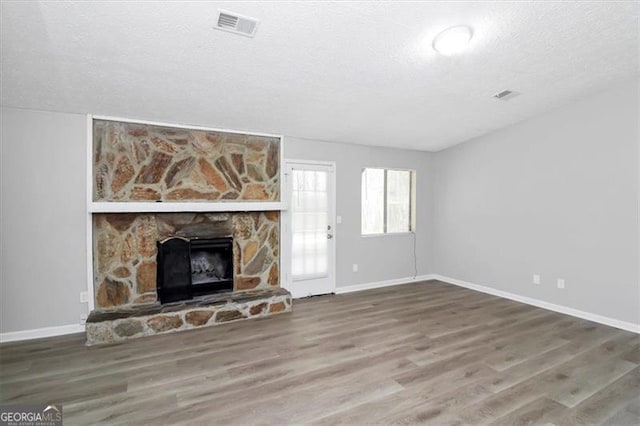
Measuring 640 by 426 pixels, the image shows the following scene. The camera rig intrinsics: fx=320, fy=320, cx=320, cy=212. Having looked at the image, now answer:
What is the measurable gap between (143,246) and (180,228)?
1.53ft

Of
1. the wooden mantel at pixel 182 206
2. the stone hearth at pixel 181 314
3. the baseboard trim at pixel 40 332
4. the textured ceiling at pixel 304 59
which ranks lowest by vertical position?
the baseboard trim at pixel 40 332

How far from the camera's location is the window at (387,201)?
5.60 m

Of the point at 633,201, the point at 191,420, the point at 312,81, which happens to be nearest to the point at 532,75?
the point at 633,201

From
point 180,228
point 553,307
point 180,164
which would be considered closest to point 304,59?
point 180,164

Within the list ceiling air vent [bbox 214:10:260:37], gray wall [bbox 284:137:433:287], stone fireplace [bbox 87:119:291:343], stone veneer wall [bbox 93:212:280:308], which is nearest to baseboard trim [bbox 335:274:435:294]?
gray wall [bbox 284:137:433:287]

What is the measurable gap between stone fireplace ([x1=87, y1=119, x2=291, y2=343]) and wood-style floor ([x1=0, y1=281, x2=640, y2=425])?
12.1 inches

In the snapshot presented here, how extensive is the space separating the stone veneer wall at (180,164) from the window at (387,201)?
1.70 meters

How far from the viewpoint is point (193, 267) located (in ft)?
13.9

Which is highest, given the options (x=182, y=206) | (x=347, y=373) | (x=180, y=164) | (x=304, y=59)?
(x=304, y=59)

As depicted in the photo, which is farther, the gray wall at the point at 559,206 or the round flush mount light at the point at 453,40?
the gray wall at the point at 559,206

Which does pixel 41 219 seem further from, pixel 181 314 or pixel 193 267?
pixel 181 314

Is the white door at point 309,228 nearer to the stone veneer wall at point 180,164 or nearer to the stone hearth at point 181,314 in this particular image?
the stone veneer wall at point 180,164

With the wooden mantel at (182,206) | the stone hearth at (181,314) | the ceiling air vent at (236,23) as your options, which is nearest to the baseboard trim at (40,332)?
the stone hearth at (181,314)

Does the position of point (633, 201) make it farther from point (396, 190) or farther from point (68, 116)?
point (68, 116)
